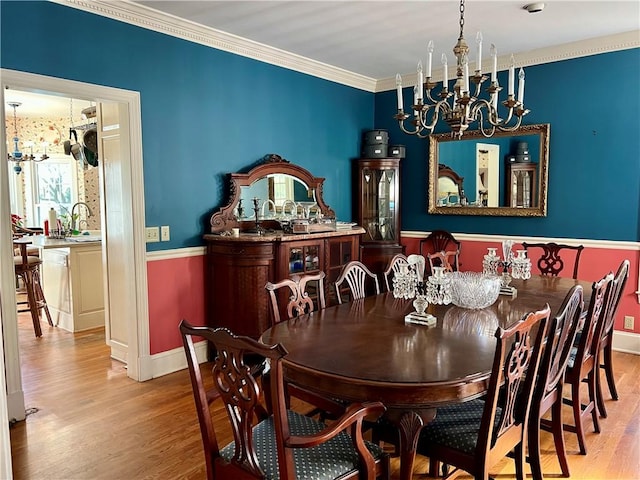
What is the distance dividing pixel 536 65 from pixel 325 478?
430cm

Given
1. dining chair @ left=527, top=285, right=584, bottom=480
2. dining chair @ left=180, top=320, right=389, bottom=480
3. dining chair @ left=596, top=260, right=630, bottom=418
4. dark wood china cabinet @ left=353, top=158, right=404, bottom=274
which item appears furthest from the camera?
dark wood china cabinet @ left=353, top=158, right=404, bottom=274

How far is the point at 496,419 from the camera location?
75.7 inches

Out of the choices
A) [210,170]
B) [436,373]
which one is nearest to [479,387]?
[436,373]

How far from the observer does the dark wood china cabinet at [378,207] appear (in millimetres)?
5266

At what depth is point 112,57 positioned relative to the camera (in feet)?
10.7

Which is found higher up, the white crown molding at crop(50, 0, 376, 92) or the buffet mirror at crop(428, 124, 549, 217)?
the white crown molding at crop(50, 0, 376, 92)

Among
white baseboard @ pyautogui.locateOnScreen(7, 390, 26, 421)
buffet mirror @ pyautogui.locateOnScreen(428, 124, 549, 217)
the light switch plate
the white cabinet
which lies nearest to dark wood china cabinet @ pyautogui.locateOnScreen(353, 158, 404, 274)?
buffet mirror @ pyautogui.locateOnScreen(428, 124, 549, 217)

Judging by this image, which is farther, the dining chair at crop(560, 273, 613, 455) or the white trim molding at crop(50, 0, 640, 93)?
the white trim molding at crop(50, 0, 640, 93)

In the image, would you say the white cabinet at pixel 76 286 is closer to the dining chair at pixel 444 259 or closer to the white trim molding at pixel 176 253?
the white trim molding at pixel 176 253

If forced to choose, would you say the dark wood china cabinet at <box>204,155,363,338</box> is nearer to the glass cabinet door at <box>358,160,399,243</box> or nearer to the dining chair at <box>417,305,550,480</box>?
the glass cabinet door at <box>358,160,399,243</box>

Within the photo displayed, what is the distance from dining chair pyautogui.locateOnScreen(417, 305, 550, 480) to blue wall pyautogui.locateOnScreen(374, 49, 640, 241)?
284 cm

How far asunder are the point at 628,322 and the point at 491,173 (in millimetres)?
1821

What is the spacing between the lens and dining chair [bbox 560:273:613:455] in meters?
2.38

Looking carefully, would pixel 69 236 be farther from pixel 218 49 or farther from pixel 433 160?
pixel 433 160
